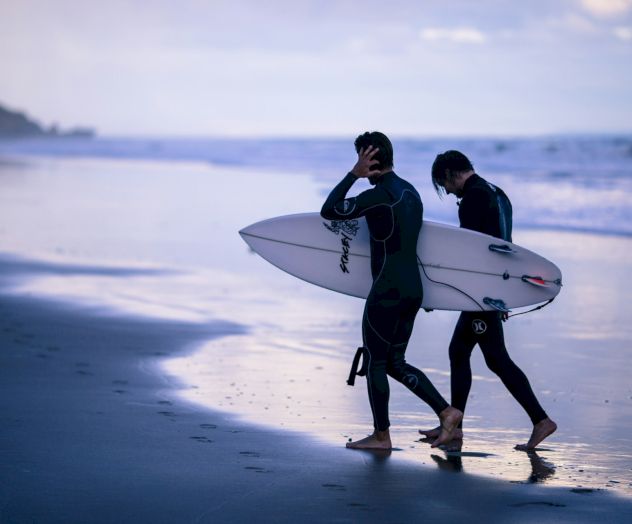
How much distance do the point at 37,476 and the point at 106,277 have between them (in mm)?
7218

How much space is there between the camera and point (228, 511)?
4.29m

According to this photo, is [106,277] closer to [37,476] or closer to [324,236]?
[324,236]

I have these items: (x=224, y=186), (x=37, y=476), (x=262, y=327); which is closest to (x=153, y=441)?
(x=37, y=476)

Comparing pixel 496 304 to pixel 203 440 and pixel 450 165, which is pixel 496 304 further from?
pixel 203 440

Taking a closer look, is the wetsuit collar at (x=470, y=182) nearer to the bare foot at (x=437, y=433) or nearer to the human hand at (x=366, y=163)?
the human hand at (x=366, y=163)

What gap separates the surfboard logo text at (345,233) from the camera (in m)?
5.95

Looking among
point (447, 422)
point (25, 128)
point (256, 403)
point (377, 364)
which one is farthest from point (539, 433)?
point (25, 128)

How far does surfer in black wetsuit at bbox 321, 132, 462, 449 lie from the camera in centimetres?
522

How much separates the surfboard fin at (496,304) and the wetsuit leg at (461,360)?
0.14 metres

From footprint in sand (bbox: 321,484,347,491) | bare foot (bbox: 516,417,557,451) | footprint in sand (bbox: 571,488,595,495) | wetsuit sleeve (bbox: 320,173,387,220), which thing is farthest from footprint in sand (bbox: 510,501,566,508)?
wetsuit sleeve (bbox: 320,173,387,220)

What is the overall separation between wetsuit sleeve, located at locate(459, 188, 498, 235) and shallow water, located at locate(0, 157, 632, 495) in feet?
3.51

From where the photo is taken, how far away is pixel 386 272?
209 inches

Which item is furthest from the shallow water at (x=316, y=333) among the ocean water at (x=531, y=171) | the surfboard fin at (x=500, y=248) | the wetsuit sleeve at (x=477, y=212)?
the ocean water at (x=531, y=171)

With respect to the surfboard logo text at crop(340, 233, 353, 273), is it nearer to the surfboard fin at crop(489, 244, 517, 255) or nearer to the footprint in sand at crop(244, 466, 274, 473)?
the surfboard fin at crop(489, 244, 517, 255)
